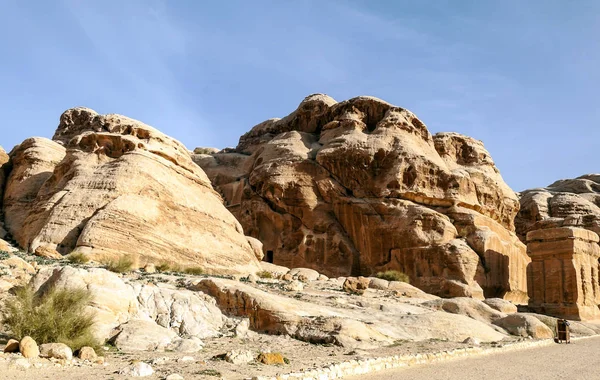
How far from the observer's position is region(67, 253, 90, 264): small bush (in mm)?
17250

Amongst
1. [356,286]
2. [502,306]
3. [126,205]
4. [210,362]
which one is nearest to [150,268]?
[126,205]

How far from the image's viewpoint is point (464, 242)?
109ft

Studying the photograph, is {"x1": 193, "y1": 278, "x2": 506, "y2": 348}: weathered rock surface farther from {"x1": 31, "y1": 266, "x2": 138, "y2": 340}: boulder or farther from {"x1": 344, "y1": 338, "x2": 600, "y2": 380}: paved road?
{"x1": 31, "y1": 266, "x2": 138, "y2": 340}: boulder

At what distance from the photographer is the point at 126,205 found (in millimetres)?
20656

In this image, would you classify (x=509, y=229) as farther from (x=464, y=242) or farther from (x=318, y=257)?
(x=318, y=257)

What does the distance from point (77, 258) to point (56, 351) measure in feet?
32.0

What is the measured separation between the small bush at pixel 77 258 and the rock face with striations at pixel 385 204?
1913 cm

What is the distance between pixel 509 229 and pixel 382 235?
38.3 ft

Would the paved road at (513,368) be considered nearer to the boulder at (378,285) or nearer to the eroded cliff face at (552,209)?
the boulder at (378,285)

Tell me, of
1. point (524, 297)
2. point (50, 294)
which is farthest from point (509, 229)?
point (50, 294)

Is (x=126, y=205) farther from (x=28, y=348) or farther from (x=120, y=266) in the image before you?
(x=28, y=348)

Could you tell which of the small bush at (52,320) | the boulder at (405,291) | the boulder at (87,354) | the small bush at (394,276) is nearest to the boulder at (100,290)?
the small bush at (52,320)

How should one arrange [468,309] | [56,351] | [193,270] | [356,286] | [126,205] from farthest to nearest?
1. [356,286]
2. [126,205]
3. [468,309]
4. [193,270]
5. [56,351]

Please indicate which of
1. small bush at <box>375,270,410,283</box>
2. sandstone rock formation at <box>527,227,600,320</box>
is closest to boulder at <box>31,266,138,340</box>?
small bush at <box>375,270,410,283</box>
